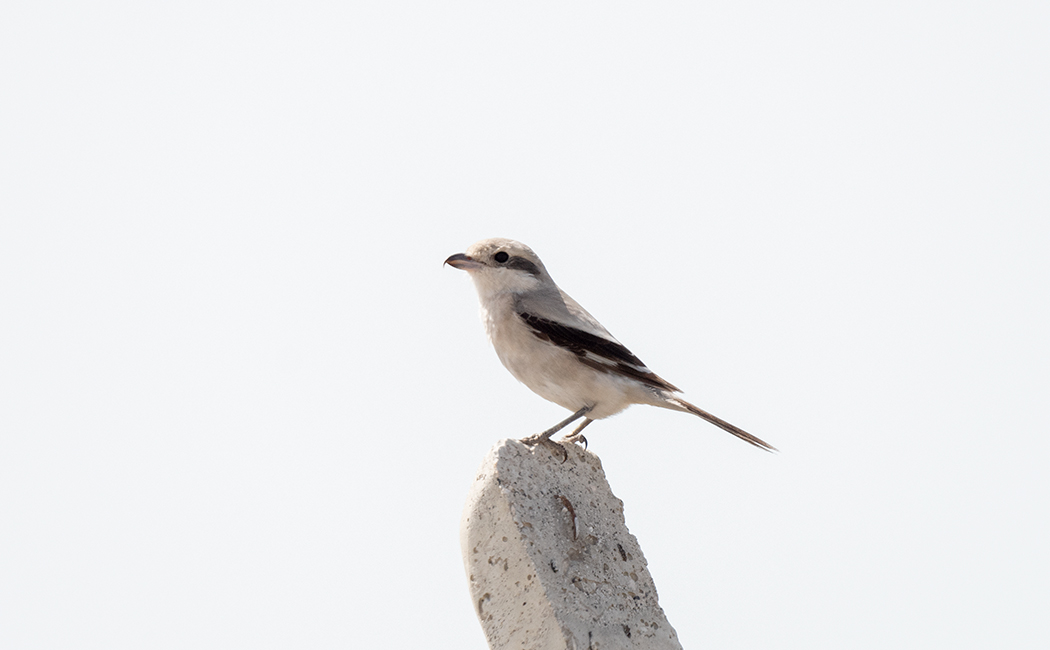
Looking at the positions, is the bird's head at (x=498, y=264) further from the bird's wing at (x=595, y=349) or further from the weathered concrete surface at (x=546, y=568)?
the weathered concrete surface at (x=546, y=568)

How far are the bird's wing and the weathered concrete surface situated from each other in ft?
3.22

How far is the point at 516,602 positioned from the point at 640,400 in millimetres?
2114

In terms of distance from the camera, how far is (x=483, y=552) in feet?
19.3

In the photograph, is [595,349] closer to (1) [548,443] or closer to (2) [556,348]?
(2) [556,348]

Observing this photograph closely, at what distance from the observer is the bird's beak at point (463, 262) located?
7.60 m

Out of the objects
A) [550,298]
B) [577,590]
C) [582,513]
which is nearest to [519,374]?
[550,298]

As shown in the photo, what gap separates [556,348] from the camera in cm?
719

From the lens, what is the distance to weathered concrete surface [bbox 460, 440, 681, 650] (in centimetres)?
570

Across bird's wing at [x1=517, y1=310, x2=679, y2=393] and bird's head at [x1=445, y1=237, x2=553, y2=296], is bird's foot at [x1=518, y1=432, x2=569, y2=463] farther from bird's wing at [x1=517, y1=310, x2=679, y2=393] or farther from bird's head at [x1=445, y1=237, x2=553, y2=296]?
bird's head at [x1=445, y1=237, x2=553, y2=296]

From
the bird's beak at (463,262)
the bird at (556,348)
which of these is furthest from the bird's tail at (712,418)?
the bird's beak at (463,262)

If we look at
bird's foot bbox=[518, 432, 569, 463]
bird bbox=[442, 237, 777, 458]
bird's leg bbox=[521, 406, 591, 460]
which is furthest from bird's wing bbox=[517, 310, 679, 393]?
bird's foot bbox=[518, 432, 569, 463]

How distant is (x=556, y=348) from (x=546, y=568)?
190cm

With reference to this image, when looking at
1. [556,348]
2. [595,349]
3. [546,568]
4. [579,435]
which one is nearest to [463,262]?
[556,348]

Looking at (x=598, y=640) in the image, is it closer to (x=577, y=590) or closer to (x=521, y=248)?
(x=577, y=590)
